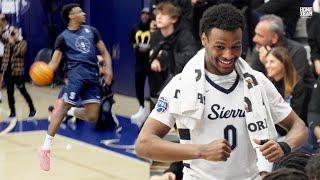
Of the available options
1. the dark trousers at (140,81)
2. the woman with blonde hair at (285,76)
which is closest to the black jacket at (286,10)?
the woman with blonde hair at (285,76)

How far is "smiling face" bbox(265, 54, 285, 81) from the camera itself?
7379 millimetres

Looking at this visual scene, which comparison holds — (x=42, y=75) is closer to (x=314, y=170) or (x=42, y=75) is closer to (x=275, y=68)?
(x=275, y=68)

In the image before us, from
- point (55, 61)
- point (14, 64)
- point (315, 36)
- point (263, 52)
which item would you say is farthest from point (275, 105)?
point (14, 64)

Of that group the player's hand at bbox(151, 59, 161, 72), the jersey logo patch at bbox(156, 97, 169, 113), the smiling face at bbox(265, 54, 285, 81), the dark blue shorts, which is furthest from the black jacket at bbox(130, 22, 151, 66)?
the jersey logo patch at bbox(156, 97, 169, 113)

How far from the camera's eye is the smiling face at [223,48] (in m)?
3.57

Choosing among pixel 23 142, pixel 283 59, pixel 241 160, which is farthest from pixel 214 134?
pixel 23 142

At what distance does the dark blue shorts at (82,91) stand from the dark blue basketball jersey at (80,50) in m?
0.09

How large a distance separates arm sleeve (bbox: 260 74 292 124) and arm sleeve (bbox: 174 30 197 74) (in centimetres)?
486

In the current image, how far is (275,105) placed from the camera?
3.86 meters

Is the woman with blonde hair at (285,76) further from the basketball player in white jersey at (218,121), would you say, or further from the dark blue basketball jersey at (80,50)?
the dark blue basketball jersey at (80,50)

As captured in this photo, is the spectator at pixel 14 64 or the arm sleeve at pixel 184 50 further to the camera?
the spectator at pixel 14 64

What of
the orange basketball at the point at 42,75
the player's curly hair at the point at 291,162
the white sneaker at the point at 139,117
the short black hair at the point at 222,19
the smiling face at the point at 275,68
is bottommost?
the white sneaker at the point at 139,117

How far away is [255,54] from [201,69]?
15.4ft

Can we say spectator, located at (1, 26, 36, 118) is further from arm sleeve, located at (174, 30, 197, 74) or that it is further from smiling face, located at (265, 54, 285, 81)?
smiling face, located at (265, 54, 285, 81)
